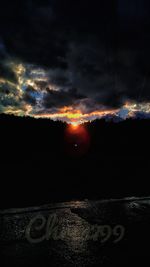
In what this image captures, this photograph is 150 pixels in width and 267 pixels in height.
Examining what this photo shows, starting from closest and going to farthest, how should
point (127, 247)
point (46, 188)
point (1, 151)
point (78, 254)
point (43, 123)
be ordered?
1. point (78, 254)
2. point (127, 247)
3. point (46, 188)
4. point (1, 151)
5. point (43, 123)

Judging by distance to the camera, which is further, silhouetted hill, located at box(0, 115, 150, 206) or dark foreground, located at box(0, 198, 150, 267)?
silhouetted hill, located at box(0, 115, 150, 206)

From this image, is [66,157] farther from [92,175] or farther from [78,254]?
[78,254]

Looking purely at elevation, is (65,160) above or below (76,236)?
above

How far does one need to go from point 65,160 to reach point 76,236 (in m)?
14.7

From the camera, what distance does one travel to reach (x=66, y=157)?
1895 cm

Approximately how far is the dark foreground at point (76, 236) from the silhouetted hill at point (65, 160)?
3803 millimetres

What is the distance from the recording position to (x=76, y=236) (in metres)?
3.62

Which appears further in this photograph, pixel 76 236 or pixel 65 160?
pixel 65 160

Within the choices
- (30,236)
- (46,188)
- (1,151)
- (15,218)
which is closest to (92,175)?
(46,188)

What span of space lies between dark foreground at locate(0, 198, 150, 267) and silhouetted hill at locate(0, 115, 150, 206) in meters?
3.80

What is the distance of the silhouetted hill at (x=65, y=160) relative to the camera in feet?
36.2

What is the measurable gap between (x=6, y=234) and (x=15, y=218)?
92 centimetres

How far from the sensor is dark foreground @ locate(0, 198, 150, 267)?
2838 mm

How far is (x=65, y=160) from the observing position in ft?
60.1
